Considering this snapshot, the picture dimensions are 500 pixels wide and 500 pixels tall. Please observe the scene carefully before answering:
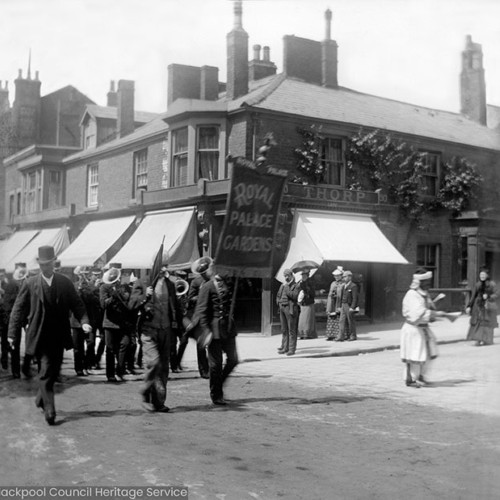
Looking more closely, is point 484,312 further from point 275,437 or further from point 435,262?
point 275,437

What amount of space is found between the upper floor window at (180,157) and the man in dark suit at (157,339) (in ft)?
42.9

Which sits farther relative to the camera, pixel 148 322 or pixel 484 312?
pixel 484 312

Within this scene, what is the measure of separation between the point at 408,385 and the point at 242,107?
11373mm

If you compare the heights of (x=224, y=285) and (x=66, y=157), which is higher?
(x=66, y=157)

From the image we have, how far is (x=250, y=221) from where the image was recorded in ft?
25.1

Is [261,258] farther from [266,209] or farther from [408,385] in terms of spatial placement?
[408,385]

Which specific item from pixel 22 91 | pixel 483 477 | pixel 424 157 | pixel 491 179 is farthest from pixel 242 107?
pixel 22 91

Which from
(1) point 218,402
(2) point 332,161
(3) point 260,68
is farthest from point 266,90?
(1) point 218,402

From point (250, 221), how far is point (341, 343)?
8927mm

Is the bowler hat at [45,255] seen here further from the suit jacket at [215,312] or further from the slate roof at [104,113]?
the slate roof at [104,113]

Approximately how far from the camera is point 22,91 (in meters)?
37.1

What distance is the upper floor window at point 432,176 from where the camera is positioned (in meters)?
23.1

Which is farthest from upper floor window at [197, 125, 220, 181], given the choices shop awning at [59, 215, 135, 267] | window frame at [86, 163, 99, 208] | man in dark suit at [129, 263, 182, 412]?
man in dark suit at [129, 263, 182, 412]

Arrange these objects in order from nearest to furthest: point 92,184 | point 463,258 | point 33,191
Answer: point 463,258 < point 92,184 < point 33,191
